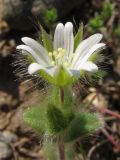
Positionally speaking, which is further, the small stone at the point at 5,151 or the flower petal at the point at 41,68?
the small stone at the point at 5,151

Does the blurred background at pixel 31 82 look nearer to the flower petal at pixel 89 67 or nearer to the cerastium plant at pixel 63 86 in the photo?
the cerastium plant at pixel 63 86

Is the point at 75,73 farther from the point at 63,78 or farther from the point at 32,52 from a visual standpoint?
the point at 32,52

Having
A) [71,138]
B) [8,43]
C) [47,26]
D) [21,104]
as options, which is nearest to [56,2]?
[47,26]

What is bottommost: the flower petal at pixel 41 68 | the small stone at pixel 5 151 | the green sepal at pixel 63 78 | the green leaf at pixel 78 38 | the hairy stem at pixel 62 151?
the hairy stem at pixel 62 151

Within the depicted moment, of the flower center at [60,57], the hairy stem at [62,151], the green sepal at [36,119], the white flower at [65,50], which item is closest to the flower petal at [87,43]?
the white flower at [65,50]

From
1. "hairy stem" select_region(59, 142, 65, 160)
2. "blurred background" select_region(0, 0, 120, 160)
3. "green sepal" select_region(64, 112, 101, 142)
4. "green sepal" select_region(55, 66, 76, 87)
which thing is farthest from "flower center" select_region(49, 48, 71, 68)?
"blurred background" select_region(0, 0, 120, 160)

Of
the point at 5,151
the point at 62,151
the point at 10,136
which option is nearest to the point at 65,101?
the point at 62,151
